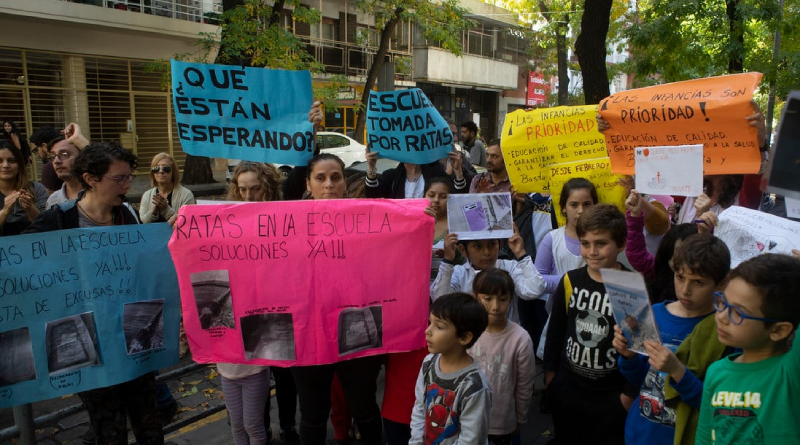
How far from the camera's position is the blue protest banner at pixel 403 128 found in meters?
4.77

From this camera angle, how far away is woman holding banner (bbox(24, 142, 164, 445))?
→ 3.16m

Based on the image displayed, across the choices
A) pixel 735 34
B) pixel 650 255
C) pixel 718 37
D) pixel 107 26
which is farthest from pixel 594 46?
pixel 107 26

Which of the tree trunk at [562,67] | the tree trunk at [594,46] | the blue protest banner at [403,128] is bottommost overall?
the blue protest banner at [403,128]

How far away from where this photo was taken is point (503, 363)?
10.4ft

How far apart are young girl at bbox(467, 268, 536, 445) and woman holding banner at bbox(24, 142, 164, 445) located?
6.16ft

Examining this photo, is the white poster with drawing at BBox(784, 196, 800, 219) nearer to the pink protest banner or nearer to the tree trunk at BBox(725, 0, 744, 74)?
the pink protest banner

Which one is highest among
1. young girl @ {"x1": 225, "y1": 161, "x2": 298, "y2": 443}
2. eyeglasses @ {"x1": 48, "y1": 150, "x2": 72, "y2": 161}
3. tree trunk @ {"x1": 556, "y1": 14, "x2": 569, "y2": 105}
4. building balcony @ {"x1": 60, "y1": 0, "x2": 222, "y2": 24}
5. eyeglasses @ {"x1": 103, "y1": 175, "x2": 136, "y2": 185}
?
building balcony @ {"x1": 60, "y1": 0, "x2": 222, "y2": 24}

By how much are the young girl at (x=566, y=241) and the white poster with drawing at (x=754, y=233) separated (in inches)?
36.5

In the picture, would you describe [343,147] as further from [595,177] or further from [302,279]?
[302,279]

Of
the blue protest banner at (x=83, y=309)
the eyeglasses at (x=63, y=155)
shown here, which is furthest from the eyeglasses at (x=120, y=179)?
the eyeglasses at (x=63, y=155)

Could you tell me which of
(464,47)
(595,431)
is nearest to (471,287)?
(595,431)

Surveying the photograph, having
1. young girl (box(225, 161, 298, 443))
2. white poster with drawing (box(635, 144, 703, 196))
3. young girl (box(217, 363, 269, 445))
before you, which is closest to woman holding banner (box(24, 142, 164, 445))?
young girl (box(217, 363, 269, 445))

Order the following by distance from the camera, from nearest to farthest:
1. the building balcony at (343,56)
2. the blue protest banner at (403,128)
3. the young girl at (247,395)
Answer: the young girl at (247,395) < the blue protest banner at (403,128) < the building balcony at (343,56)

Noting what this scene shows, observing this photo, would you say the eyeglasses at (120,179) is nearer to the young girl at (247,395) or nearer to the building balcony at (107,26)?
the young girl at (247,395)
